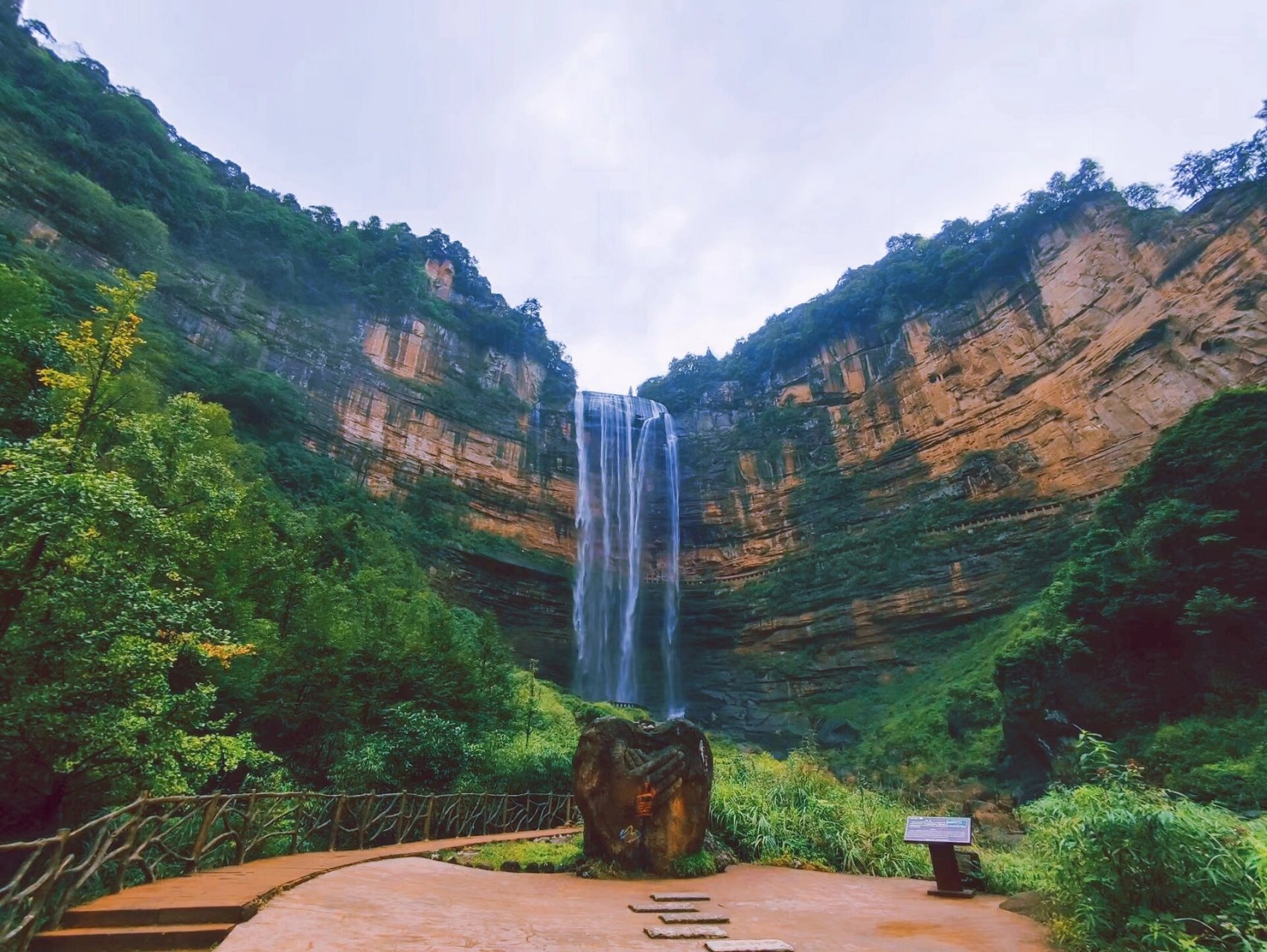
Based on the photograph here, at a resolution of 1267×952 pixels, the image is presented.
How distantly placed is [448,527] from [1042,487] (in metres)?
24.7

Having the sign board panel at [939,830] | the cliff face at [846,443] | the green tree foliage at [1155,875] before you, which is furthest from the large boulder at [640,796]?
the cliff face at [846,443]

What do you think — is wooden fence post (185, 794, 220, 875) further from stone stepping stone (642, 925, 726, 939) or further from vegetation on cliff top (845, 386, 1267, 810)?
vegetation on cliff top (845, 386, 1267, 810)

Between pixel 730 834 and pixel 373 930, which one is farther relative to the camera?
pixel 730 834

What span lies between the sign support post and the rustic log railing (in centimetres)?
576

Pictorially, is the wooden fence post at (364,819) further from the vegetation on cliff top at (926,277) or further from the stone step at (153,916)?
the vegetation on cliff top at (926,277)

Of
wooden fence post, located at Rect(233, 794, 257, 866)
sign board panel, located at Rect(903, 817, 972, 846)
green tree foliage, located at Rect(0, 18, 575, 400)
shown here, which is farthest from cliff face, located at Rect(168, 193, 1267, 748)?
wooden fence post, located at Rect(233, 794, 257, 866)

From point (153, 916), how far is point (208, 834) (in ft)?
6.08

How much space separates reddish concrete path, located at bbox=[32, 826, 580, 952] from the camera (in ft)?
9.43

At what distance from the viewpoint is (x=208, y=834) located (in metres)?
4.68

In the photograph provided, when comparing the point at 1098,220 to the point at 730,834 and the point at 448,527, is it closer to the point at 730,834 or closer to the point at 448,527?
the point at 730,834

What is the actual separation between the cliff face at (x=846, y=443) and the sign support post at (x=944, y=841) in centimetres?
1848

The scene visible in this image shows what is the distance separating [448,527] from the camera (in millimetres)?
27297

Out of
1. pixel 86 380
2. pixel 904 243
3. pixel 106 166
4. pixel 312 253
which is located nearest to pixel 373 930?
pixel 86 380

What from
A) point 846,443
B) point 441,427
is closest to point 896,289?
point 846,443
